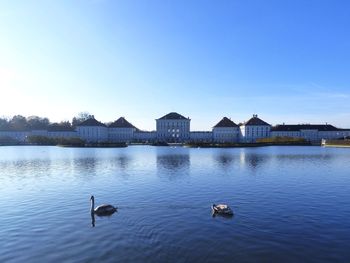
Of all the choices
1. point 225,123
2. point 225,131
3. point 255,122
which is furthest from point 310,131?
point 225,123

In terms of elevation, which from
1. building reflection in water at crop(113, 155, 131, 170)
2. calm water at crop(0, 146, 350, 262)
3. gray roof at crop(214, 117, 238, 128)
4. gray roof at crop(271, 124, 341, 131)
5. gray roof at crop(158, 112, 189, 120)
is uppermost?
gray roof at crop(158, 112, 189, 120)

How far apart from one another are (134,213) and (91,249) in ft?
16.9

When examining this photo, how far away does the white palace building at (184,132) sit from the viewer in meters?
144

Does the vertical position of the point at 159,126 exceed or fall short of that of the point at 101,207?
it exceeds it

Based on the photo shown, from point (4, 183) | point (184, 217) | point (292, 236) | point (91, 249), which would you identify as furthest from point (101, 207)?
point (4, 183)

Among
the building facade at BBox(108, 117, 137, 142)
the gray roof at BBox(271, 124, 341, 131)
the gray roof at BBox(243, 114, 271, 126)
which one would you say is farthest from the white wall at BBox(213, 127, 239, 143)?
the building facade at BBox(108, 117, 137, 142)

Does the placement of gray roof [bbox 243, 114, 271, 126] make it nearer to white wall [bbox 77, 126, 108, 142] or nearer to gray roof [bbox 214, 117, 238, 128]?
gray roof [bbox 214, 117, 238, 128]

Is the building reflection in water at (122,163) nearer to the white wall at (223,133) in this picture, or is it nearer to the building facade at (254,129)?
the building facade at (254,129)

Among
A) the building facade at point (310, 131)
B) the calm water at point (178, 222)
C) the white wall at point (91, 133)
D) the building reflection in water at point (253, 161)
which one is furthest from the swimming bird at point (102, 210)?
the building facade at point (310, 131)

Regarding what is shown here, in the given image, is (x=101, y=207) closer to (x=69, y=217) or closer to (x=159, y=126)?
(x=69, y=217)

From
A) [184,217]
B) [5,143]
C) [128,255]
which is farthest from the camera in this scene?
[5,143]

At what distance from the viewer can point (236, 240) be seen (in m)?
12.1

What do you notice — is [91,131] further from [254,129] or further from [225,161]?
[225,161]

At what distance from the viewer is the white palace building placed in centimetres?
14362
